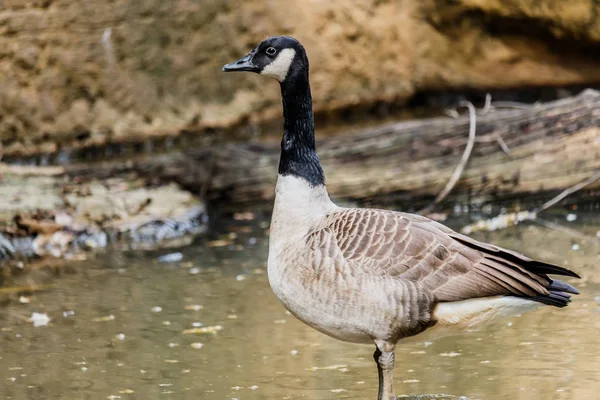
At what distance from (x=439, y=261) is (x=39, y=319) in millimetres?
3274

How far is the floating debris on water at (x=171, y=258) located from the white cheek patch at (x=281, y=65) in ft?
10.5

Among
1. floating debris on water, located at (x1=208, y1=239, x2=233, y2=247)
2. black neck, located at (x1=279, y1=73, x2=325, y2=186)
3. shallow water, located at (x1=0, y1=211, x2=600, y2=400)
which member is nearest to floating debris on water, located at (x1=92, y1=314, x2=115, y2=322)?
shallow water, located at (x1=0, y1=211, x2=600, y2=400)

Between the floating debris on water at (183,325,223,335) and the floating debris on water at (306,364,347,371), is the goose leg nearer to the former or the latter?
the floating debris on water at (306,364,347,371)

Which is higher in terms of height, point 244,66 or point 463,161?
point 244,66

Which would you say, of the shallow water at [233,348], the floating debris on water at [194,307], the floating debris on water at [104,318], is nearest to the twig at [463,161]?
the shallow water at [233,348]

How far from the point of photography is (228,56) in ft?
35.7

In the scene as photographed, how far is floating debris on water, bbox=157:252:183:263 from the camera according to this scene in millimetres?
8078

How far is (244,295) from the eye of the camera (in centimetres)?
703

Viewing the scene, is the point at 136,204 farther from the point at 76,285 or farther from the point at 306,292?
the point at 306,292

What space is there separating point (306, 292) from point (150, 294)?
9.00 feet

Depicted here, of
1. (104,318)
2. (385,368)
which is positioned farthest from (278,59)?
(104,318)

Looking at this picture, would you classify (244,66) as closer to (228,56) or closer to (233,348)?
(233,348)

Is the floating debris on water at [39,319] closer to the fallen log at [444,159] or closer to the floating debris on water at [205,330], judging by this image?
the floating debris on water at [205,330]

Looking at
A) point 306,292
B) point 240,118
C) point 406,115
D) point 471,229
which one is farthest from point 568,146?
point 306,292
